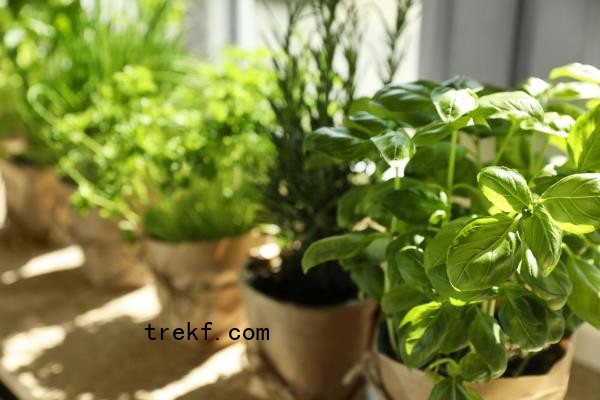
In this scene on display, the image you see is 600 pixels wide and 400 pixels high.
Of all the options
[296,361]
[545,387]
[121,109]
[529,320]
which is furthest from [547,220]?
[121,109]

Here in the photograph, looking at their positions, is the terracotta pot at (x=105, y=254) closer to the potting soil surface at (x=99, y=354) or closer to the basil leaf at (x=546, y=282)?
the potting soil surface at (x=99, y=354)

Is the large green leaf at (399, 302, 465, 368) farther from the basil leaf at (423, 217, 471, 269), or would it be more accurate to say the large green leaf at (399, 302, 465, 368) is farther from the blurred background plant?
the blurred background plant

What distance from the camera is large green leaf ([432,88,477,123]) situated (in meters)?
0.46

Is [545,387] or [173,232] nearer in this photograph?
[545,387]

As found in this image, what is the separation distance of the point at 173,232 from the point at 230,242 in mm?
77

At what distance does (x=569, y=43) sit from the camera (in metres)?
0.77

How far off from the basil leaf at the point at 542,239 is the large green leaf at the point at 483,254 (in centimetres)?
1

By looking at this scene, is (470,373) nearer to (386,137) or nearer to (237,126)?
(386,137)

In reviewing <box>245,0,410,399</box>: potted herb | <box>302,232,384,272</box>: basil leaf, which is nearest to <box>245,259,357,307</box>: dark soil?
<box>245,0,410,399</box>: potted herb

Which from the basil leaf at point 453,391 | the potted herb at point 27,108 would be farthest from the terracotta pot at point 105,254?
the basil leaf at point 453,391

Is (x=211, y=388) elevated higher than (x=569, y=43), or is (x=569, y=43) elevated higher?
(x=569, y=43)

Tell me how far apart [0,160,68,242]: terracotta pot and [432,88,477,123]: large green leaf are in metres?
0.85

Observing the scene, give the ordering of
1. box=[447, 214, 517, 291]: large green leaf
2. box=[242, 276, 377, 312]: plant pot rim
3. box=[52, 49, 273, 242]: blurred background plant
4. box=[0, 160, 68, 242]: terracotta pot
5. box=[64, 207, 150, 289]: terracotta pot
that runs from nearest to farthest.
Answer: box=[447, 214, 517, 291]: large green leaf → box=[242, 276, 377, 312]: plant pot rim → box=[52, 49, 273, 242]: blurred background plant → box=[64, 207, 150, 289]: terracotta pot → box=[0, 160, 68, 242]: terracotta pot

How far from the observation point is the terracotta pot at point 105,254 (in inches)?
41.4
